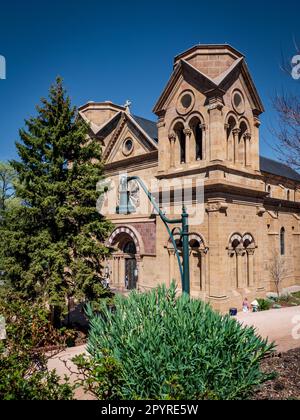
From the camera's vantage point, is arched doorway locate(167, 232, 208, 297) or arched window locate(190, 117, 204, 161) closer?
arched doorway locate(167, 232, 208, 297)

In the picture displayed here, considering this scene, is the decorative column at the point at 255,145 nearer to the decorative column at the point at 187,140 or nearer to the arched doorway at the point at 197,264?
the decorative column at the point at 187,140

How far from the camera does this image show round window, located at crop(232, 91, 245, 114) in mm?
21355

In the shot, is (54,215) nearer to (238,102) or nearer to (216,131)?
(216,131)

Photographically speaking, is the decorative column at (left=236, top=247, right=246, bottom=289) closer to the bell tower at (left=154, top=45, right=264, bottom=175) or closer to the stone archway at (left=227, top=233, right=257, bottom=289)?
the stone archway at (left=227, top=233, right=257, bottom=289)

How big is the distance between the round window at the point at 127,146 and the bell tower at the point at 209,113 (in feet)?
15.1

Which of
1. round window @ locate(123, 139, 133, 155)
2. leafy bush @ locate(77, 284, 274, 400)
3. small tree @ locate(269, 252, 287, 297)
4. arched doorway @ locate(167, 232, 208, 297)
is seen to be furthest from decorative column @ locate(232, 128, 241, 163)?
leafy bush @ locate(77, 284, 274, 400)

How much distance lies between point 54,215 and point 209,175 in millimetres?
9875

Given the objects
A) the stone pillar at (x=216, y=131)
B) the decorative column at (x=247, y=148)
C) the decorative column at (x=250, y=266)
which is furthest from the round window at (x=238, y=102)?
the decorative column at (x=250, y=266)

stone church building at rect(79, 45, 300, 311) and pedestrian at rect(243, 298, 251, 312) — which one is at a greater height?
stone church building at rect(79, 45, 300, 311)

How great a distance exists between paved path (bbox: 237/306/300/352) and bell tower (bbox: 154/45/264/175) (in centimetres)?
927

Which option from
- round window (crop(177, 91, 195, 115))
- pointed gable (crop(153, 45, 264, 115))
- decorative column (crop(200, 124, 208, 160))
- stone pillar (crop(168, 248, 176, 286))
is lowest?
stone pillar (crop(168, 248, 176, 286))
